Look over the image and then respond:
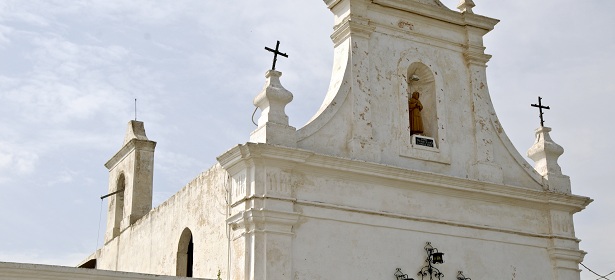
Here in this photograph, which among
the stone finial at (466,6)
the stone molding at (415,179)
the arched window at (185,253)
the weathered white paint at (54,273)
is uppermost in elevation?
the stone finial at (466,6)

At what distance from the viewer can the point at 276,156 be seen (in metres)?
12.7

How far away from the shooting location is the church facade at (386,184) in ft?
41.8

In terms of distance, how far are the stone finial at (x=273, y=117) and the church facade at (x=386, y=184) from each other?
20mm

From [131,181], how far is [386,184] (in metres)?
6.87

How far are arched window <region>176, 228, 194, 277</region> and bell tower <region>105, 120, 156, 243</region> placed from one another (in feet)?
10.4

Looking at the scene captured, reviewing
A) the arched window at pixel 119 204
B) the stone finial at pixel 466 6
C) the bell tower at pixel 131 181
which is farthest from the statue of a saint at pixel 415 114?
the arched window at pixel 119 204

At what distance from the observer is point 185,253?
608 inches

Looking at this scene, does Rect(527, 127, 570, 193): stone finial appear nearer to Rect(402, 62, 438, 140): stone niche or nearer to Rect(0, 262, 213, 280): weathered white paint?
Rect(402, 62, 438, 140): stone niche

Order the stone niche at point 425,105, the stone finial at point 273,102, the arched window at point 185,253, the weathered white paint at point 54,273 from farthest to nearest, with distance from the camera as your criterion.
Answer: the arched window at point 185,253, the stone niche at point 425,105, the stone finial at point 273,102, the weathered white paint at point 54,273

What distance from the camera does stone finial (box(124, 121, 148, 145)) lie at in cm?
1936

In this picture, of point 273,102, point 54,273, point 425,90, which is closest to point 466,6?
point 425,90

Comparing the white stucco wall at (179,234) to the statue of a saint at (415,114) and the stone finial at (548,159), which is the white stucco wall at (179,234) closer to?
the statue of a saint at (415,114)

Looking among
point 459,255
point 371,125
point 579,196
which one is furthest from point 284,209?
point 579,196

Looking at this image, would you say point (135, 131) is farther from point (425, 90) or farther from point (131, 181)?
point (425, 90)
